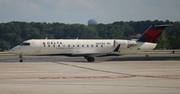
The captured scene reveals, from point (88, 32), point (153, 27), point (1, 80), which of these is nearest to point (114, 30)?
point (88, 32)

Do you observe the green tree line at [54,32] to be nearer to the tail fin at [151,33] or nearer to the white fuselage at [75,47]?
the white fuselage at [75,47]

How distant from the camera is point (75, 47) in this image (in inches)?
2092

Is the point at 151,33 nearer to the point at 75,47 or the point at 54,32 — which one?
the point at 75,47

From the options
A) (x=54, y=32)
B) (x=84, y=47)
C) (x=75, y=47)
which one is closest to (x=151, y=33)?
(x=84, y=47)

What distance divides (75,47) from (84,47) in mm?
1204

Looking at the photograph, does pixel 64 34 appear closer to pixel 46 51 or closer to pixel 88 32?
pixel 88 32

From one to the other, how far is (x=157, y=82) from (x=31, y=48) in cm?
2728

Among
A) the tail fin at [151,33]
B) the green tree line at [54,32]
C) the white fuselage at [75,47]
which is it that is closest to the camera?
the white fuselage at [75,47]

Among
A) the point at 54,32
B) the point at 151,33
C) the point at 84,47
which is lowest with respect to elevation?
the point at 84,47

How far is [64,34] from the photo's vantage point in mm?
187750

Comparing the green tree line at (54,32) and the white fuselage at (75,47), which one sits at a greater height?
the green tree line at (54,32)

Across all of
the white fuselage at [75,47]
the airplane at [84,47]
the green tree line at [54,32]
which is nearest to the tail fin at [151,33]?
the airplane at [84,47]

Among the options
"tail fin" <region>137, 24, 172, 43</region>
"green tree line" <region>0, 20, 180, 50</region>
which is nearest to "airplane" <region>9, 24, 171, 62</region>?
"tail fin" <region>137, 24, 172, 43</region>

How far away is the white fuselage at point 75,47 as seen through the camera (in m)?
51.6
